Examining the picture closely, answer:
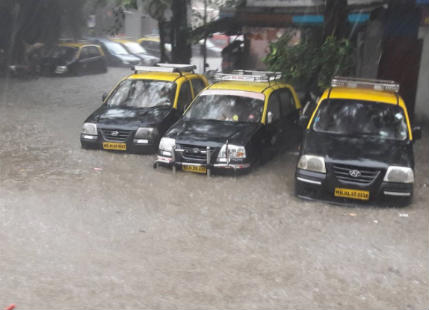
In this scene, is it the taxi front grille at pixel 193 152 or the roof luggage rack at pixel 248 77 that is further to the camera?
the roof luggage rack at pixel 248 77

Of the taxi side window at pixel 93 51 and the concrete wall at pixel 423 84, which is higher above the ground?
the concrete wall at pixel 423 84

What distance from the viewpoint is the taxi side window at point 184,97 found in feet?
41.1

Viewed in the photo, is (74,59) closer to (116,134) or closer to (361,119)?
(116,134)

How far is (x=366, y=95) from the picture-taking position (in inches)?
387

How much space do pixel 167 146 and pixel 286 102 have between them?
3.16m

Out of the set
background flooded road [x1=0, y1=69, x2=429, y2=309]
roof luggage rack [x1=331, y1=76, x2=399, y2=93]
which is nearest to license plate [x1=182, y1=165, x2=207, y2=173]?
background flooded road [x1=0, y1=69, x2=429, y2=309]

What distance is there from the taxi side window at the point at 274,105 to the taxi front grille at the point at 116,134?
285 centimetres

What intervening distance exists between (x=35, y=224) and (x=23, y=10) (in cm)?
2176

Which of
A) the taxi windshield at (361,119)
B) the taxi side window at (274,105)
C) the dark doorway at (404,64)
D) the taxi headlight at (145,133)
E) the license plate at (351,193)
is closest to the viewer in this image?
the license plate at (351,193)

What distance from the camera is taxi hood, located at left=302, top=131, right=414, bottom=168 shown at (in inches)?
337

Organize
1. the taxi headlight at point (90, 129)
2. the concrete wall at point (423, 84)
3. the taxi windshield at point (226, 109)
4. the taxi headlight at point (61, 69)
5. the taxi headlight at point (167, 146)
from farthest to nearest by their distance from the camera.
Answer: the taxi headlight at point (61, 69)
the concrete wall at point (423, 84)
the taxi headlight at point (90, 129)
the taxi windshield at point (226, 109)
the taxi headlight at point (167, 146)

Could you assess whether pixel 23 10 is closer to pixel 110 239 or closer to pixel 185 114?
pixel 185 114

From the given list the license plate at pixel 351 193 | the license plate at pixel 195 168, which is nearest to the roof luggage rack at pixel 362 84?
the license plate at pixel 351 193

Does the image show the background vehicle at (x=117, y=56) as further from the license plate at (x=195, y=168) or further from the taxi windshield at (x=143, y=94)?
the license plate at (x=195, y=168)
